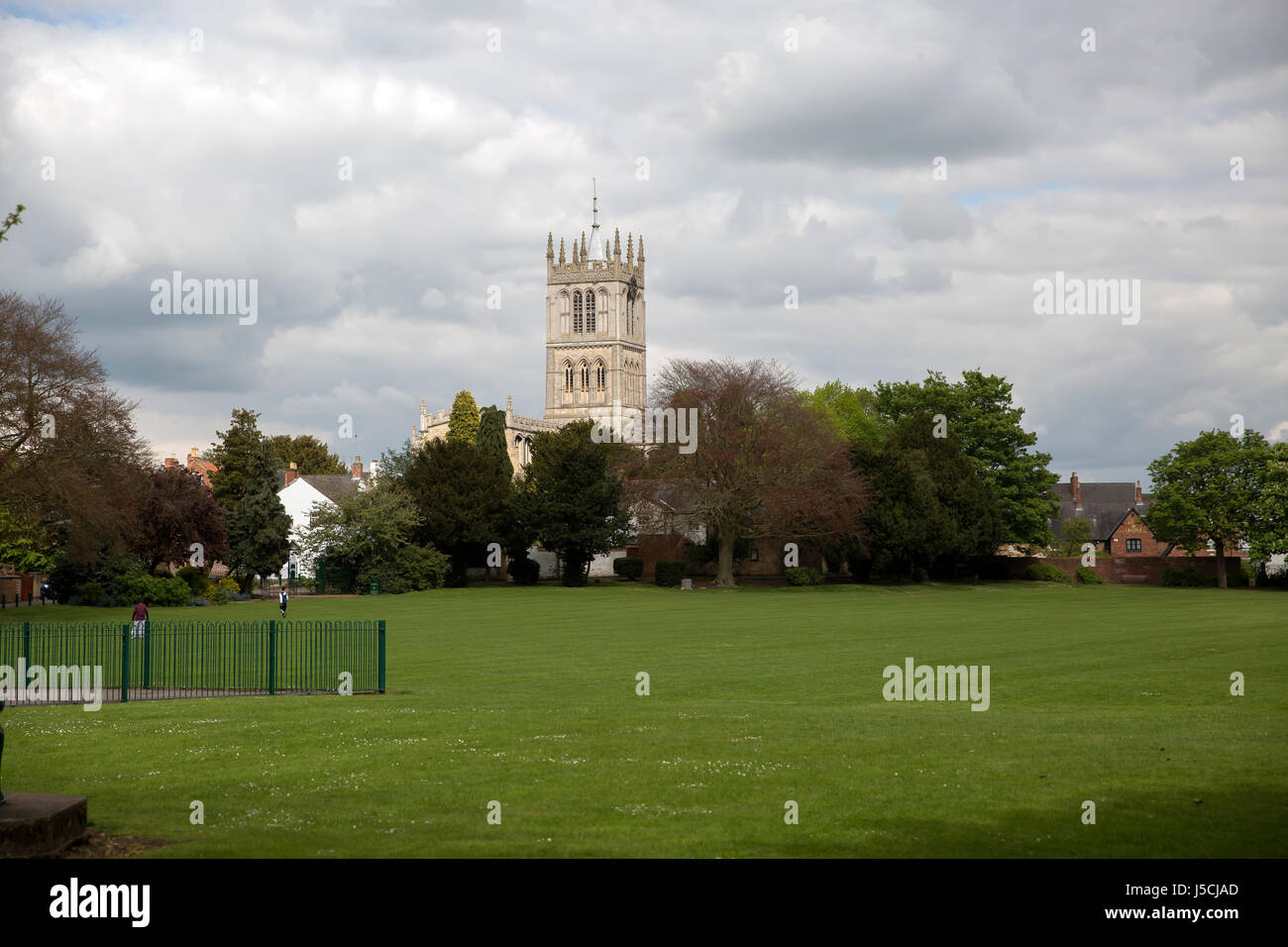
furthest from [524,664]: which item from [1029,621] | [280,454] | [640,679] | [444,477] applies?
[280,454]

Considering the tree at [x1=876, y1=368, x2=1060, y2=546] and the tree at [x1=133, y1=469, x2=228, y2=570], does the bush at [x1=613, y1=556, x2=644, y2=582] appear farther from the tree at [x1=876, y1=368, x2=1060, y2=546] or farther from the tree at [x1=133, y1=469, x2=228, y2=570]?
the tree at [x1=133, y1=469, x2=228, y2=570]

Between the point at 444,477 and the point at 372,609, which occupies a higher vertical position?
the point at 444,477

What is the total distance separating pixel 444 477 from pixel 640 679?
57.4m

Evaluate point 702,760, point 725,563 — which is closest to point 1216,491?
point 725,563

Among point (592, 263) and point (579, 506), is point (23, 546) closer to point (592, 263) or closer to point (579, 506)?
point (579, 506)

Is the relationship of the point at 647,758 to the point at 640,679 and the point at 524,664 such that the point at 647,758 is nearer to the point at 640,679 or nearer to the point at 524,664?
the point at 640,679

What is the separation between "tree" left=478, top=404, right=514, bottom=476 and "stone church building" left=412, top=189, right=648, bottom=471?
195ft

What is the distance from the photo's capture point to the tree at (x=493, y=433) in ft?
339

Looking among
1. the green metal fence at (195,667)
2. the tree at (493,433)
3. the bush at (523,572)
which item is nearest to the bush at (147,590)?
the green metal fence at (195,667)

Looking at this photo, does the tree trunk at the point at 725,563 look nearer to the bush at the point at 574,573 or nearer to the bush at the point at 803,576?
the bush at the point at 803,576

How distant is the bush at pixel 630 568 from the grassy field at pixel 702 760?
58.8 metres

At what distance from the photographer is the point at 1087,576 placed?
85812 mm
